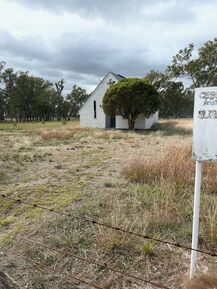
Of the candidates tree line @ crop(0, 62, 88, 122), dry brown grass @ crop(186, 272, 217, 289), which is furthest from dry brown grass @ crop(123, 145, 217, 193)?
tree line @ crop(0, 62, 88, 122)

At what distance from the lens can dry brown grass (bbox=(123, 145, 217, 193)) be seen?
19.6ft

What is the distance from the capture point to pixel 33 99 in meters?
60.1

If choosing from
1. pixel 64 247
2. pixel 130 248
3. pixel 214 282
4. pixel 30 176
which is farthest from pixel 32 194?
pixel 214 282

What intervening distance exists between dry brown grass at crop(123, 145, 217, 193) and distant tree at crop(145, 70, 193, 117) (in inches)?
1592

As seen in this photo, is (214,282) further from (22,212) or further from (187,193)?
(22,212)

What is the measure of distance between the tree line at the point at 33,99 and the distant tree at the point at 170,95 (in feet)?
71.6

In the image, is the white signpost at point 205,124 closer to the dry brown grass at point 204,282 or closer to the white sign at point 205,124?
the white sign at point 205,124

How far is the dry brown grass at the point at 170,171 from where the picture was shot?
597cm

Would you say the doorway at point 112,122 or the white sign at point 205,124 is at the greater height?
the white sign at point 205,124

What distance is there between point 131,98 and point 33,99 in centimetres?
3979

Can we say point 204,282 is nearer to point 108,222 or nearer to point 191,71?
point 108,222

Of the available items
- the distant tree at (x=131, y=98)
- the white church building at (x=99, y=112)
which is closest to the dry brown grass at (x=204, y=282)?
the distant tree at (x=131, y=98)

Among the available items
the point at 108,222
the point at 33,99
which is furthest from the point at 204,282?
the point at 33,99

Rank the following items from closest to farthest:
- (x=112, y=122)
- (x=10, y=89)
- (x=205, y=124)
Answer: (x=205, y=124)
(x=112, y=122)
(x=10, y=89)
